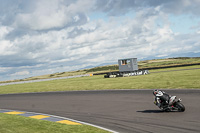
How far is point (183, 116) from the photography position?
10406 millimetres

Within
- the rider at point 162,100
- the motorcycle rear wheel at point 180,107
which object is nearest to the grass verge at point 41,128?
the rider at point 162,100

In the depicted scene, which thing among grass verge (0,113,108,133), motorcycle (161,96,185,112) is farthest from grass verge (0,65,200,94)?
grass verge (0,113,108,133)

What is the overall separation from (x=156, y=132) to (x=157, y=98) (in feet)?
12.2

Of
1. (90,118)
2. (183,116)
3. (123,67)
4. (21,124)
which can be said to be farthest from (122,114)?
(123,67)

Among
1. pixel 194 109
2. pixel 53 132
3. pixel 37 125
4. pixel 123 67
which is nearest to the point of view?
pixel 53 132

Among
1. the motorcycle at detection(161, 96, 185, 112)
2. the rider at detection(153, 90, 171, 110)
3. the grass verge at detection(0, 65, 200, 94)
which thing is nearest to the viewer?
the motorcycle at detection(161, 96, 185, 112)

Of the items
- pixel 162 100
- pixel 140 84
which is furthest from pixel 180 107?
pixel 140 84

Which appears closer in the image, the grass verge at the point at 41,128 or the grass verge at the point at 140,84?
the grass verge at the point at 41,128

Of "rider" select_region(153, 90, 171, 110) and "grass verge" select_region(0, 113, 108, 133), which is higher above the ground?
"rider" select_region(153, 90, 171, 110)

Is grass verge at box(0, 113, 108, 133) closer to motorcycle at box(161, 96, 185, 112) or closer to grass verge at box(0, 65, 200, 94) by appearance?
motorcycle at box(161, 96, 185, 112)

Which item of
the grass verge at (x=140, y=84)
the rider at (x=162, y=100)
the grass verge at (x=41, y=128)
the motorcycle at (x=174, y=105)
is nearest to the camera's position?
the grass verge at (x=41, y=128)

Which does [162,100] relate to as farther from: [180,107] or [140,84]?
[140,84]

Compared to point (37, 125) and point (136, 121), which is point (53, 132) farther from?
point (136, 121)

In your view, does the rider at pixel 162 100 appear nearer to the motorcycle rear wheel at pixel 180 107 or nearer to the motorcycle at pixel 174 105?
the motorcycle at pixel 174 105
